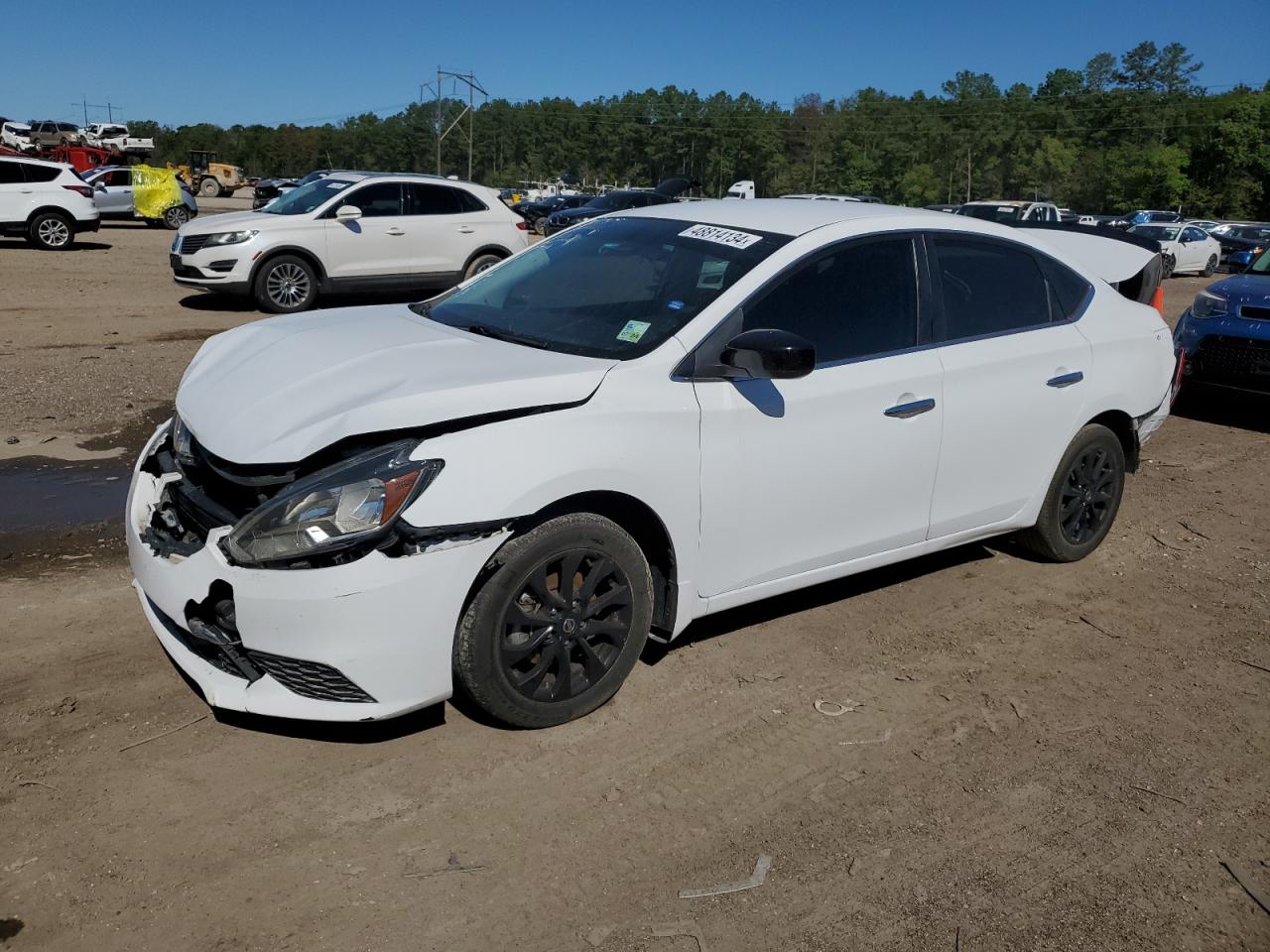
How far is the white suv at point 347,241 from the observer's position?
13.0m

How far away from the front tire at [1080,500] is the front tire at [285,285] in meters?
10.2

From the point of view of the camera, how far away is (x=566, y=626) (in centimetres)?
353

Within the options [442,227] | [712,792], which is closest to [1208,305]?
[712,792]

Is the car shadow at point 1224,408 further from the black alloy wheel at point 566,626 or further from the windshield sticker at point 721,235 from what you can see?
the black alloy wheel at point 566,626

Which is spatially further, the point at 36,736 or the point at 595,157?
the point at 595,157

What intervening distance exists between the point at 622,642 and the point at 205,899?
4.94ft

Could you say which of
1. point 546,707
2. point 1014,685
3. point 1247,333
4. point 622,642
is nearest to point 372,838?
point 546,707

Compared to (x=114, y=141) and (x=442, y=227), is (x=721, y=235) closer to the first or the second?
(x=442, y=227)

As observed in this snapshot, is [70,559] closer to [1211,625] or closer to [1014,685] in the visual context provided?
[1014,685]

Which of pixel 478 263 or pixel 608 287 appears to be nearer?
pixel 608 287

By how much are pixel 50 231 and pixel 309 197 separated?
10.3 meters

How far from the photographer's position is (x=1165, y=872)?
313 cm

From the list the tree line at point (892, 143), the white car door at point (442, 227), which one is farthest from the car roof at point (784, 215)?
the tree line at point (892, 143)

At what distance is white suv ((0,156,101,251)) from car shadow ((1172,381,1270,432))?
65.5 feet
